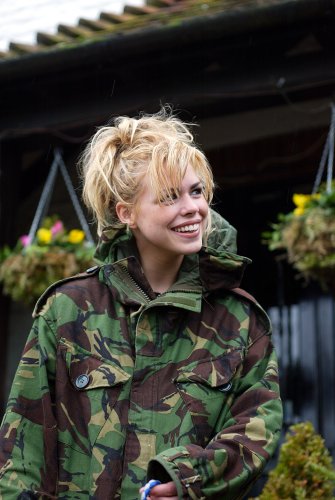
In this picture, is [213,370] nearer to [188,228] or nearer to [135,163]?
[188,228]

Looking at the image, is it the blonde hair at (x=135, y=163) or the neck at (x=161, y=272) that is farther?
the neck at (x=161, y=272)

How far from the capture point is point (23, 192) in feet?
26.5

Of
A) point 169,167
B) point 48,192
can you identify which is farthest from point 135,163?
point 48,192

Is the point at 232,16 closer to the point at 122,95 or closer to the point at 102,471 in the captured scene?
the point at 122,95

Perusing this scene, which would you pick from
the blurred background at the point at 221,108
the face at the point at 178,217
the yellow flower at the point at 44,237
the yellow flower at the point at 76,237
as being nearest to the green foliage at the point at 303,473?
the blurred background at the point at 221,108

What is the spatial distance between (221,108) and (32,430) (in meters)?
4.26

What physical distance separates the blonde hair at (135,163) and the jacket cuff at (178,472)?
0.67m

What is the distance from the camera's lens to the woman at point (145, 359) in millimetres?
2662

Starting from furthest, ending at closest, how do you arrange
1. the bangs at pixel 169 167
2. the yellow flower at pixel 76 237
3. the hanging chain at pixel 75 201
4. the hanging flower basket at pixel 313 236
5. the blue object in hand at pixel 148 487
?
the hanging chain at pixel 75 201
the yellow flower at pixel 76 237
the hanging flower basket at pixel 313 236
the bangs at pixel 169 167
the blue object in hand at pixel 148 487

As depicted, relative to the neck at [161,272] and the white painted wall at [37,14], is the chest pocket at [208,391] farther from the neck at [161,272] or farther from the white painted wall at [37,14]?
the white painted wall at [37,14]

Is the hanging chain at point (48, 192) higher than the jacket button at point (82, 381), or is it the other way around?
the hanging chain at point (48, 192)

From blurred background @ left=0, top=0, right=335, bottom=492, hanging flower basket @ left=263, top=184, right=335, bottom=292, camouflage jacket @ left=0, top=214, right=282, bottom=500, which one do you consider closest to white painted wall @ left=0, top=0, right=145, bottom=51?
blurred background @ left=0, top=0, right=335, bottom=492

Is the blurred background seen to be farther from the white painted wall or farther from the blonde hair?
the blonde hair

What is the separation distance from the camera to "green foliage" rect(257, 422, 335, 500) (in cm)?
494
